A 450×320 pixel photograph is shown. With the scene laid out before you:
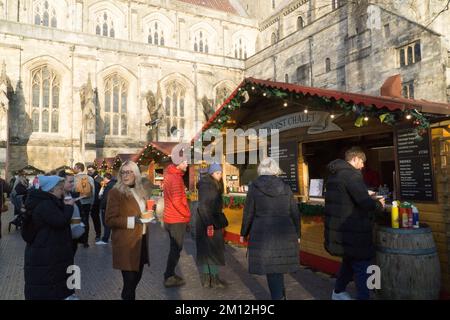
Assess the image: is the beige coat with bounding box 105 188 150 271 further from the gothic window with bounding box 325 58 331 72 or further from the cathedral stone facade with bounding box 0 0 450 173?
the gothic window with bounding box 325 58 331 72

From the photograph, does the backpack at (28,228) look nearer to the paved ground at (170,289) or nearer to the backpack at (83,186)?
the paved ground at (170,289)

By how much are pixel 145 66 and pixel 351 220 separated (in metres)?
26.2

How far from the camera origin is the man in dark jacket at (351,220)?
3.72 meters

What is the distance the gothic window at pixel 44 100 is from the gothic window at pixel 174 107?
8609mm

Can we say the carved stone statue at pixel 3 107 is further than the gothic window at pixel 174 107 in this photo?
No

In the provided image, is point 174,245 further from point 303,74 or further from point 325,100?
point 303,74

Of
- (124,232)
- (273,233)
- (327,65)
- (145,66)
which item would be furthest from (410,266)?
(145,66)

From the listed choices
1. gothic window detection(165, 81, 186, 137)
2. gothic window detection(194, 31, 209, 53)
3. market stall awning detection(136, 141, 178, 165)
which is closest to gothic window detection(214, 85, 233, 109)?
gothic window detection(165, 81, 186, 137)

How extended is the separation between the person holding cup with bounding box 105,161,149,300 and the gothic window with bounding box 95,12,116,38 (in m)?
31.8

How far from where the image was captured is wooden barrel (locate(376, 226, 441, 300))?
3.85 metres

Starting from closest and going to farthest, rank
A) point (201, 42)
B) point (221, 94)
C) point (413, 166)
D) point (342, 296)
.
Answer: point (342, 296)
point (413, 166)
point (221, 94)
point (201, 42)

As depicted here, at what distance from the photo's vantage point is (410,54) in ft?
59.7

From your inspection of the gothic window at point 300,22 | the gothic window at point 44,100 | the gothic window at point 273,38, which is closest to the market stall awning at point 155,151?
the gothic window at point 44,100
